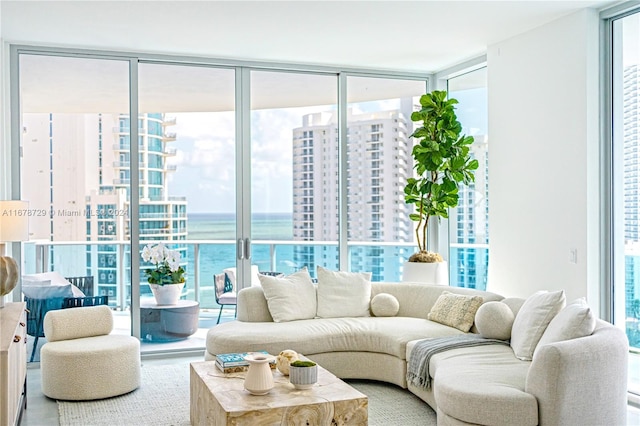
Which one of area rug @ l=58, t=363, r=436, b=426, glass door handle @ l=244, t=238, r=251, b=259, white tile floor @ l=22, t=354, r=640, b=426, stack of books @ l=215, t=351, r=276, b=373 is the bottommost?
white tile floor @ l=22, t=354, r=640, b=426

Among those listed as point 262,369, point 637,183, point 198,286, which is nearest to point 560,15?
point 637,183

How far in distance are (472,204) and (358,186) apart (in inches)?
46.8

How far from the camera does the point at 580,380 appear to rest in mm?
3467

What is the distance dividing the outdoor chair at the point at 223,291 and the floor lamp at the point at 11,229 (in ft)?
6.77

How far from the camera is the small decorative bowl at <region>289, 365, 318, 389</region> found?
11.9 ft

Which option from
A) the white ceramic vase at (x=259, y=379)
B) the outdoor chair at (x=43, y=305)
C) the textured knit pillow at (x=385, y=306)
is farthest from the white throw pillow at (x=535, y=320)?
the outdoor chair at (x=43, y=305)

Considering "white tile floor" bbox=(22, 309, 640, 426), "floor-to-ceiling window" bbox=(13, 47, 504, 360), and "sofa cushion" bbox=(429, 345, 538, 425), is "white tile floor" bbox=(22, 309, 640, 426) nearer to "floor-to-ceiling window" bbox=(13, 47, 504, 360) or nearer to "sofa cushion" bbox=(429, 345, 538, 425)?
"floor-to-ceiling window" bbox=(13, 47, 504, 360)

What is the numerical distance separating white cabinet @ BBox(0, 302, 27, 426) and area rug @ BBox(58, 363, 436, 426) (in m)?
0.43

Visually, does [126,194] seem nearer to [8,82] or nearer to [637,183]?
[8,82]

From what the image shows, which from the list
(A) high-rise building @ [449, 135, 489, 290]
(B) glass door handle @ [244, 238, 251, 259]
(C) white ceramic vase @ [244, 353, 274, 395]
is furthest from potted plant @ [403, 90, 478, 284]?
(C) white ceramic vase @ [244, 353, 274, 395]

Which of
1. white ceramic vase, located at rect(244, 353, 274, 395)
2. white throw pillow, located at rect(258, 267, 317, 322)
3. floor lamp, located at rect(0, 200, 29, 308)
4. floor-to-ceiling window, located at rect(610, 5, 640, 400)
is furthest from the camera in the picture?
white throw pillow, located at rect(258, 267, 317, 322)

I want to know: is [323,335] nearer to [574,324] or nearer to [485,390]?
[485,390]

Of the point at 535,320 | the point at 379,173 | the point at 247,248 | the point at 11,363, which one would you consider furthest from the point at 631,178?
the point at 11,363

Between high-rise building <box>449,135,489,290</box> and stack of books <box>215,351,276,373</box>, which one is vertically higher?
high-rise building <box>449,135,489,290</box>
